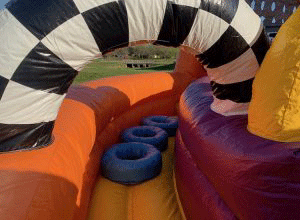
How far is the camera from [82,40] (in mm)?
1039

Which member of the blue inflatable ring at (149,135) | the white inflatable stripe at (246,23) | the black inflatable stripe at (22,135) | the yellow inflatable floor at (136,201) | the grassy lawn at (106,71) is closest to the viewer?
the black inflatable stripe at (22,135)

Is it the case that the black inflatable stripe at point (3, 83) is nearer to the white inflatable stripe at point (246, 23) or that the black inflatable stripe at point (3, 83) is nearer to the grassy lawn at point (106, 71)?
the white inflatable stripe at point (246, 23)

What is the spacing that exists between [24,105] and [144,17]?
1.86 feet

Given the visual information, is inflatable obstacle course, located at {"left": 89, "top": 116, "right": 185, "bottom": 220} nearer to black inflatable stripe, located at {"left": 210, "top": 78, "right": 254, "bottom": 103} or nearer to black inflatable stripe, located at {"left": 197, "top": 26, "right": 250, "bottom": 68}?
black inflatable stripe, located at {"left": 210, "top": 78, "right": 254, "bottom": 103}

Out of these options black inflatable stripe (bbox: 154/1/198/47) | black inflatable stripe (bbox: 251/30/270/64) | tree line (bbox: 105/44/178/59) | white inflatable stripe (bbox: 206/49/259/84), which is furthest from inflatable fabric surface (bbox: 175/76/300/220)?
tree line (bbox: 105/44/178/59)

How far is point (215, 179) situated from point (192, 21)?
670 millimetres

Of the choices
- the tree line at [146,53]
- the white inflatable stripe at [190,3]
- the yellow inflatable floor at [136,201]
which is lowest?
the tree line at [146,53]

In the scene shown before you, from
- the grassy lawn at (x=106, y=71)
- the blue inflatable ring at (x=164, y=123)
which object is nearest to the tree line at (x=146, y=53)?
the grassy lawn at (x=106, y=71)

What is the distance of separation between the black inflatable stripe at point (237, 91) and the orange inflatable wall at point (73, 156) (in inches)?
31.6

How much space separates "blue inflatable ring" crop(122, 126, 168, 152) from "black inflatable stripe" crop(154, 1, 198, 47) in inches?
61.2

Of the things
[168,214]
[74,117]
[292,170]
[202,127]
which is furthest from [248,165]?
[74,117]

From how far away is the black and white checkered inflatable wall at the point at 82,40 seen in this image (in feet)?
3.22

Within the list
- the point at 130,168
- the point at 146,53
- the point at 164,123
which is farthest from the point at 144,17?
the point at 146,53

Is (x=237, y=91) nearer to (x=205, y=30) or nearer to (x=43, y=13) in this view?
(x=205, y=30)
